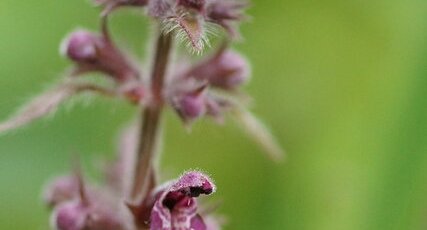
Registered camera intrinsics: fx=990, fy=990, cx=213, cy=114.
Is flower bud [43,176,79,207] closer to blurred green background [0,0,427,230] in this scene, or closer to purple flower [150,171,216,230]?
purple flower [150,171,216,230]

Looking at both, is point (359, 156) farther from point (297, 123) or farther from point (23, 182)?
point (23, 182)

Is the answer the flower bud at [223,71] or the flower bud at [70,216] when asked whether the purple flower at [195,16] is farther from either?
the flower bud at [70,216]

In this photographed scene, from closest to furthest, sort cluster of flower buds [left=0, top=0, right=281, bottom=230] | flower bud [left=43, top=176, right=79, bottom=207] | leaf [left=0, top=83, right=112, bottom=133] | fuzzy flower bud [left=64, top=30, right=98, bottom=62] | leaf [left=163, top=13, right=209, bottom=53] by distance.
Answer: leaf [left=163, top=13, right=209, bottom=53]
cluster of flower buds [left=0, top=0, right=281, bottom=230]
leaf [left=0, top=83, right=112, bottom=133]
fuzzy flower bud [left=64, top=30, right=98, bottom=62]
flower bud [left=43, top=176, right=79, bottom=207]

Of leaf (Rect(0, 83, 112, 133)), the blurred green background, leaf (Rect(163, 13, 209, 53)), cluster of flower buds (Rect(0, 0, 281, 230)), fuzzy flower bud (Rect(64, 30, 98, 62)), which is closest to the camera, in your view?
leaf (Rect(163, 13, 209, 53))

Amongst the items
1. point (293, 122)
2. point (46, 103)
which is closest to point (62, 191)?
point (46, 103)

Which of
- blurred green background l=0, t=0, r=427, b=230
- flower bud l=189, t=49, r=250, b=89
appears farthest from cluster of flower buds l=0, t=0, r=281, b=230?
blurred green background l=0, t=0, r=427, b=230

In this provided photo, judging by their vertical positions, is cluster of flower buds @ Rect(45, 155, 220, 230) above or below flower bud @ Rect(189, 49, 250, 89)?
below
